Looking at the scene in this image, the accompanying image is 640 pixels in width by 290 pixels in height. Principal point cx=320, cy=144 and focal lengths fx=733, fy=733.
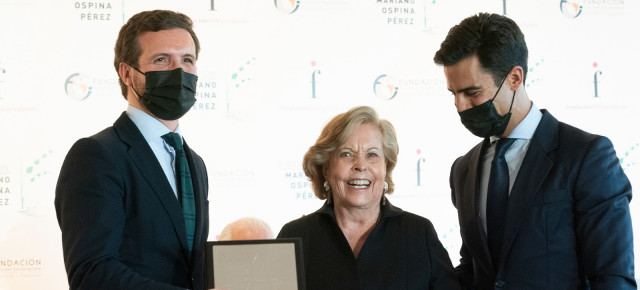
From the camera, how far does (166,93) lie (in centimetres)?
240

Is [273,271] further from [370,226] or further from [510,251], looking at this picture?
[510,251]

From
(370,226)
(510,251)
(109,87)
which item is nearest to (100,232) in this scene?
(370,226)

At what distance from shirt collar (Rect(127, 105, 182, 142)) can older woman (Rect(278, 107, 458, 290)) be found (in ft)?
2.14

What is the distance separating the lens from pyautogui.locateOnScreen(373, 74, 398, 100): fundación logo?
479 centimetres

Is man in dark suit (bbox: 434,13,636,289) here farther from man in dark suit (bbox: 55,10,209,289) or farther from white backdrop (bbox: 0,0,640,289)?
white backdrop (bbox: 0,0,640,289)

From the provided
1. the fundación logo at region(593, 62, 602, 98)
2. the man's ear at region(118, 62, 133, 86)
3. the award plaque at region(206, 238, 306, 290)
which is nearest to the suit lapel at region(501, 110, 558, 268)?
the award plaque at region(206, 238, 306, 290)

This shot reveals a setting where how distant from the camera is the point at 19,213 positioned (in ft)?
14.3

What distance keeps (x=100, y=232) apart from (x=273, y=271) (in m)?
0.54

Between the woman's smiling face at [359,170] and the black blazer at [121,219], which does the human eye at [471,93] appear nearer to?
the woman's smiling face at [359,170]

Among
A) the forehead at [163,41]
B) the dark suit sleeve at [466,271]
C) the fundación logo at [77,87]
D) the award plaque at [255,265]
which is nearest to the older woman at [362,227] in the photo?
the dark suit sleeve at [466,271]

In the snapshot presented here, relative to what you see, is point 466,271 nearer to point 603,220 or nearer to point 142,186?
point 603,220

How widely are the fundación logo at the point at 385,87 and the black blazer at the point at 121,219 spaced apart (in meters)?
2.58

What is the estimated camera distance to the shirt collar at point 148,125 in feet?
7.89

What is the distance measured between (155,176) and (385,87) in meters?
2.73
